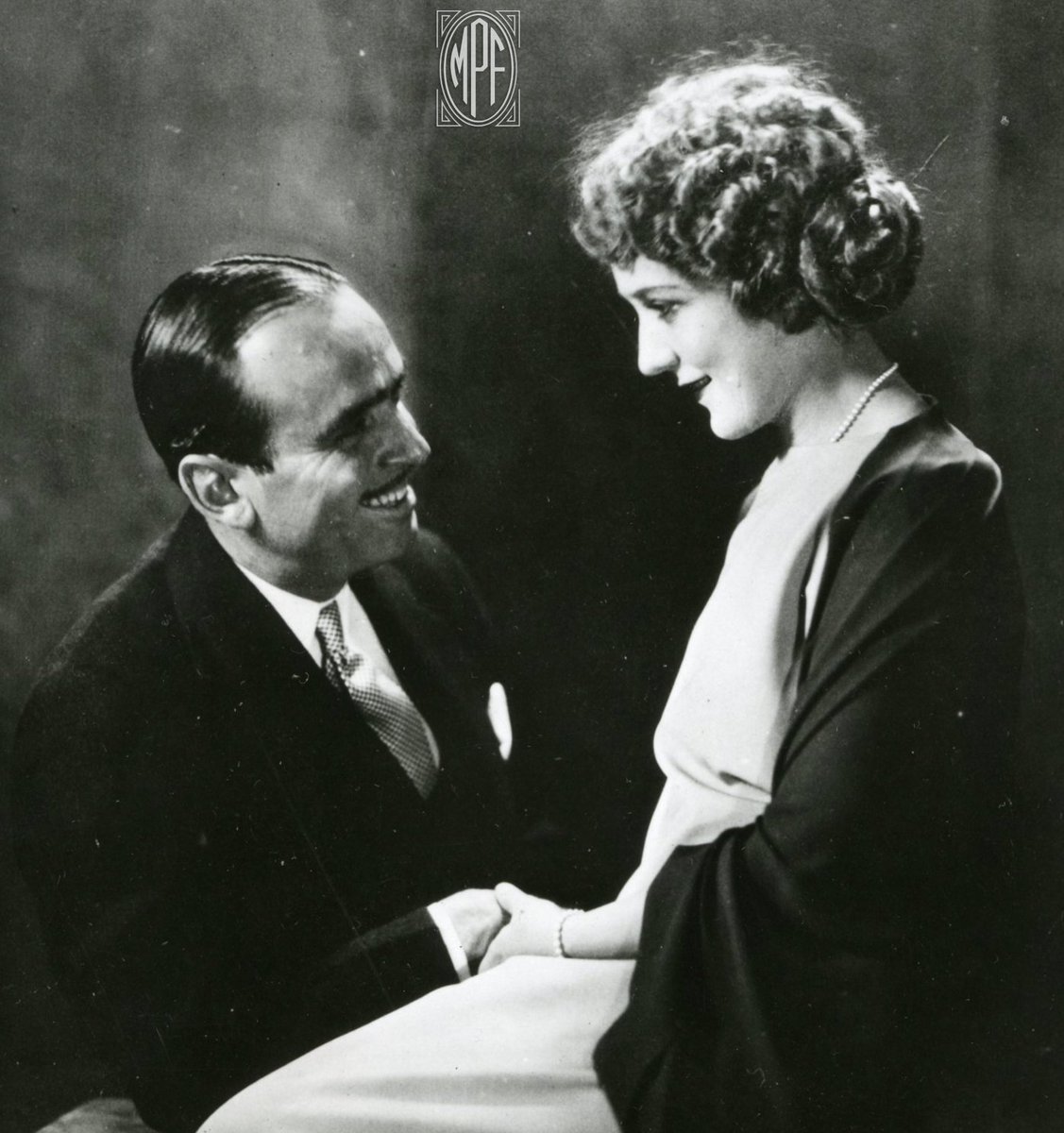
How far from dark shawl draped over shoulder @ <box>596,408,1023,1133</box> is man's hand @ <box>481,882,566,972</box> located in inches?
6.0

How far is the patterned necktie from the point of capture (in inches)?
69.3

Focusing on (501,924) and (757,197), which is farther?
(501,924)

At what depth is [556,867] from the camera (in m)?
1.77

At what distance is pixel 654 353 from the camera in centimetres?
174

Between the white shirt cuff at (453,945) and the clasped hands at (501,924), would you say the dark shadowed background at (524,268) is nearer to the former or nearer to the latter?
the clasped hands at (501,924)

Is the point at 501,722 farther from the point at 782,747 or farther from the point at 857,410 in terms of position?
the point at 857,410

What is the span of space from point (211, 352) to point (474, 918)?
1.00 m

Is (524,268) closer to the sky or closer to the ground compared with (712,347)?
closer to the sky

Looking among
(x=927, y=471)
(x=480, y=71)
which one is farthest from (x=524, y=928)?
(x=480, y=71)

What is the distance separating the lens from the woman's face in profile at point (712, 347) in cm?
169

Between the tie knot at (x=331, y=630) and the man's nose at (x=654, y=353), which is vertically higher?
the man's nose at (x=654, y=353)

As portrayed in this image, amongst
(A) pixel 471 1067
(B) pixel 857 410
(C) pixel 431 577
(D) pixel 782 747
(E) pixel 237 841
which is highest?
(B) pixel 857 410

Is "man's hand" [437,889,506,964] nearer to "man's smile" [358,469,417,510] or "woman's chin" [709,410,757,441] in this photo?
"man's smile" [358,469,417,510]

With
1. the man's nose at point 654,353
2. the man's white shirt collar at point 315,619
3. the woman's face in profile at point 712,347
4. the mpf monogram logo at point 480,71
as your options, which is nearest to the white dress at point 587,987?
the woman's face in profile at point 712,347
